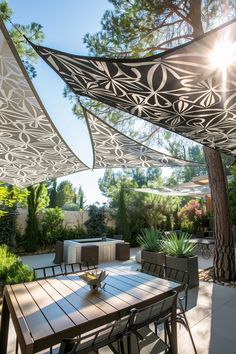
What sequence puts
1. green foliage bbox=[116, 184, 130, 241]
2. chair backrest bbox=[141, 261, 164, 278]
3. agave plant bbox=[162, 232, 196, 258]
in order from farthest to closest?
1. green foliage bbox=[116, 184, 130, 241]
2. agave plant bbox=[162, 232, 196, 258]
3. chair backrest bbox=[141, 261, 164, 278]

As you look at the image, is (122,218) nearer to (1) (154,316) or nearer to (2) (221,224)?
(2) (221,224)

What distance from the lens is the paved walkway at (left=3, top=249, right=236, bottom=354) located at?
3049mm

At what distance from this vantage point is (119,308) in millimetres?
2332

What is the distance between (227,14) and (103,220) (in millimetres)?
9121

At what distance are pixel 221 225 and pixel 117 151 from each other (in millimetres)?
3233

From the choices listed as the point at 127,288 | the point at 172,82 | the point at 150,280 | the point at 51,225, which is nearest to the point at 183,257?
the point at 150,280

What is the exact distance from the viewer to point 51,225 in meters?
11.3

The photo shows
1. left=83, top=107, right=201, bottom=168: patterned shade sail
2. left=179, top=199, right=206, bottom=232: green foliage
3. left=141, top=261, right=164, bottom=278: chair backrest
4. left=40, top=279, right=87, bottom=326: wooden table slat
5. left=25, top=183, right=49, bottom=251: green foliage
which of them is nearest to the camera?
left=40, top=279, right=87, bottom=326: wooden table slat

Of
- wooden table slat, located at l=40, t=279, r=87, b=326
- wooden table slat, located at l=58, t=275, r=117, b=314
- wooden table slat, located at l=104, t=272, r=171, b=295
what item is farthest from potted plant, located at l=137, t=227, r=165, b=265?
wooden table slat, located at l=40, t=279, r=87, b=326

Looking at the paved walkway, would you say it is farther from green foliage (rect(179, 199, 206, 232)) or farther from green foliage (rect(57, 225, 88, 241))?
green foliage (rect(179, 199, 206, 232))

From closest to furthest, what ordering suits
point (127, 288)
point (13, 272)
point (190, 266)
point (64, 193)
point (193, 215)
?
1. point (127, 288)
2. point (13, 272)
3. point (190, 266)
4. point (193, 215)
5. point (64, 193)

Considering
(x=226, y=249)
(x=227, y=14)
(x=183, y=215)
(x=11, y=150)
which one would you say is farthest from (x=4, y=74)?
(x=183, y=215)

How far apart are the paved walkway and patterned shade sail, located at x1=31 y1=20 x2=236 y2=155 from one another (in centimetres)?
287

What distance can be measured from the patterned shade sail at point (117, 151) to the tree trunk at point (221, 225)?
76 cm
